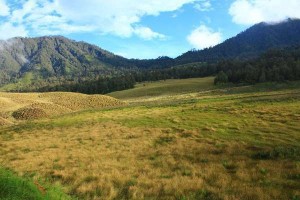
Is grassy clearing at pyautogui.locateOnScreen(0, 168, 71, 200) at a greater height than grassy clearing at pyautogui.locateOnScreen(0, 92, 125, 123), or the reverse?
grassy clearing at pyautogui.locateOnScreen(0, 168, 71, 200)

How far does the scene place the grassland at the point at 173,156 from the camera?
1483 cm

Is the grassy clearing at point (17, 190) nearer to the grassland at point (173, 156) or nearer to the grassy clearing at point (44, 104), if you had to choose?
the grassland at point (173, 156)

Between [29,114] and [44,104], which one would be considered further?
[44,104]

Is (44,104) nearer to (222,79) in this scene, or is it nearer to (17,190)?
(17,190)

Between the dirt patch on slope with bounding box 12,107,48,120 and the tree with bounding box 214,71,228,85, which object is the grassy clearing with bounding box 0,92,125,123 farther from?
the tree with bounding box 214,71,228,85

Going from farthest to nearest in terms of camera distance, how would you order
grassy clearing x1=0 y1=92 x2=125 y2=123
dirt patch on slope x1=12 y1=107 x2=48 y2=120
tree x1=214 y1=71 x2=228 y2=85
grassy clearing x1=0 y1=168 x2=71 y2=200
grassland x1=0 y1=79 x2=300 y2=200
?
tree x1=214 y1=71 x2=228 y2=85 → grassy clearing x1=0 y1=92 x2=125 y2=123 → dirt patch on slope x1=12 y1=107 x2=48 y2=120 → grassland x1=0 y1=79 x2=300 y2=200 → grassy clearing x1=0 y1=168 x2=71 y2=200

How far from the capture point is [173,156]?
23469mm

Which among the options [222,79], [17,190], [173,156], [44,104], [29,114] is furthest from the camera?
[222,79]

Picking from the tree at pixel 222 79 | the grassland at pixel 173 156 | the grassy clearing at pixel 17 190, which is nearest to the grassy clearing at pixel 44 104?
the grassland at pixel 173 156

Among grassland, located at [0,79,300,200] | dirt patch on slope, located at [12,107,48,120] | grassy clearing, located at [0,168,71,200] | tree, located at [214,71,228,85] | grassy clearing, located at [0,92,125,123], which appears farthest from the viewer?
tree, located at [214,71,228,85]

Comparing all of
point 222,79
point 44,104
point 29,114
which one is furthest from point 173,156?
point 222,79

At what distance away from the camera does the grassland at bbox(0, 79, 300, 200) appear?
1483cm

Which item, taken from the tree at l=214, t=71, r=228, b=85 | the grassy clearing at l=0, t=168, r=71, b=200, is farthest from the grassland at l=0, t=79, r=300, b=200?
the tree at l=214, t=71, r=228, b=85

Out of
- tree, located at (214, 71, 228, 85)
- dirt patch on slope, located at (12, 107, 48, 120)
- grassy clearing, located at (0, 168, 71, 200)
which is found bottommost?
dirt patch on slope, located at (12, 107, 48, 120)
